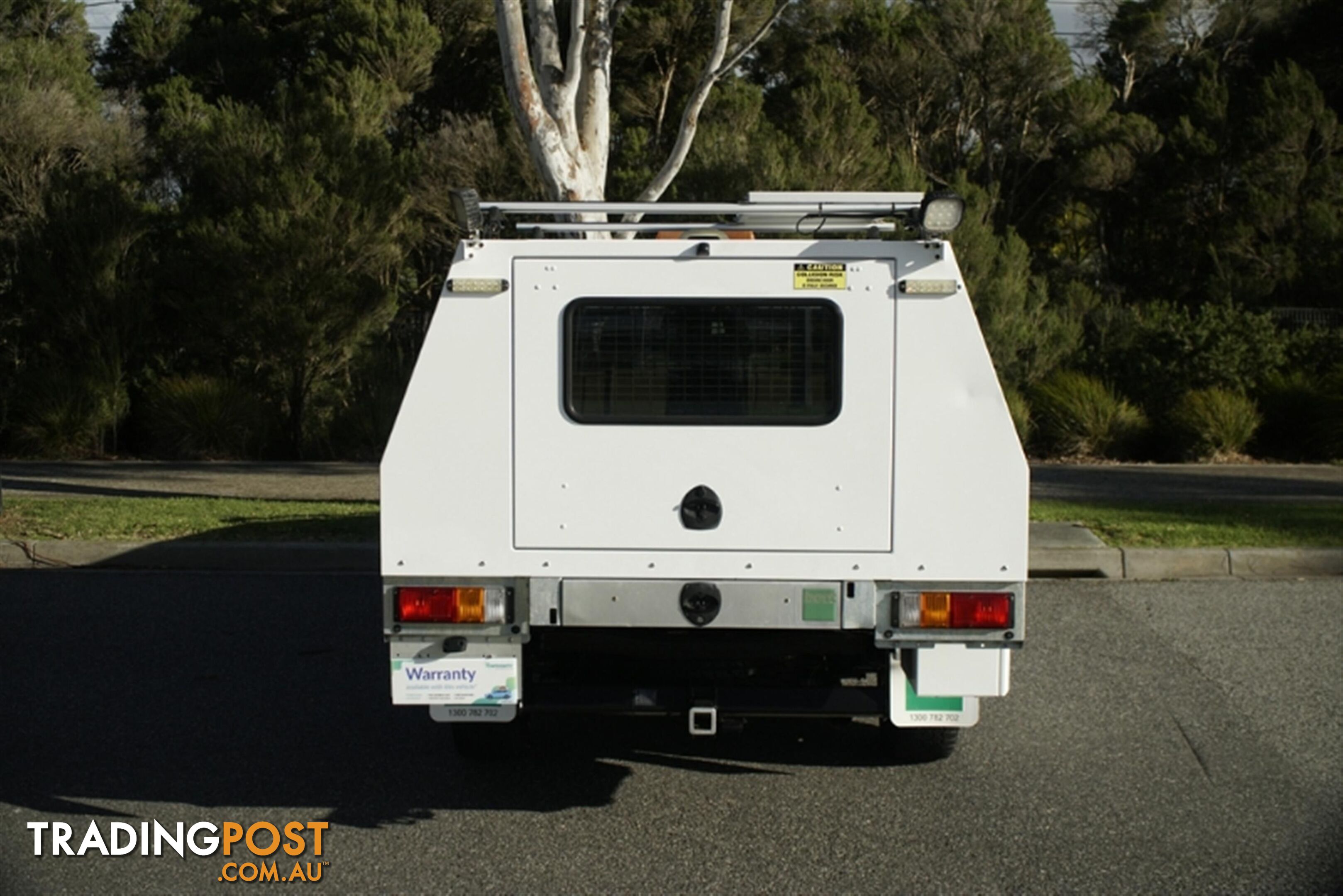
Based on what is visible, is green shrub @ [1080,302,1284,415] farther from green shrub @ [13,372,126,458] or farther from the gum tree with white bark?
green shrub @ [13,372,126,458]

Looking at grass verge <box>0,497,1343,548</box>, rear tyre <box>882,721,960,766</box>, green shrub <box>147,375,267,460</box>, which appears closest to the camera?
rear tyre <box>882,721,960,766</box>

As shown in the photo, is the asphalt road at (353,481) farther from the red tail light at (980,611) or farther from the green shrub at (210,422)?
the red tail light at (980,611)

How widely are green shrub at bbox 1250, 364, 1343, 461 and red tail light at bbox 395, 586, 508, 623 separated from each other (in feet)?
54.0

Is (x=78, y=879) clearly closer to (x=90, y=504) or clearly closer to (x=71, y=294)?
(x=90, y=504)

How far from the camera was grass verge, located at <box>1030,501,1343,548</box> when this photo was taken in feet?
34.1

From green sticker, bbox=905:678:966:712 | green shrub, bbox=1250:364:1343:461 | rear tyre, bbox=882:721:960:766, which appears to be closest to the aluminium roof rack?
green sticker, bbox=905:678:966:712

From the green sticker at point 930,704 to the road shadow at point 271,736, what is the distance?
2.92ft

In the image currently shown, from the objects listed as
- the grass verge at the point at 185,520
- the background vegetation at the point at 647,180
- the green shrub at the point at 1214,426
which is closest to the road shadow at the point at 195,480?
the grass verge at the point at 185,520

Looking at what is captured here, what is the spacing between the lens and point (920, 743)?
234 inches

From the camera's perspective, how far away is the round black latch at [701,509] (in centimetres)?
488

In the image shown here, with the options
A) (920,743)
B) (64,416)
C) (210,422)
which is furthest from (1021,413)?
(920,743)

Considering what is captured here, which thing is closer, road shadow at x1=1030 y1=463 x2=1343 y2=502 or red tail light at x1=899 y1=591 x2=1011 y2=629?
red tail light at x1=899 y1=591 x2=1011 y2=629

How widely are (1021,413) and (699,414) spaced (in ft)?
46.8

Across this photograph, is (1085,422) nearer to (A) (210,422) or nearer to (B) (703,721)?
(A) (210,422)
